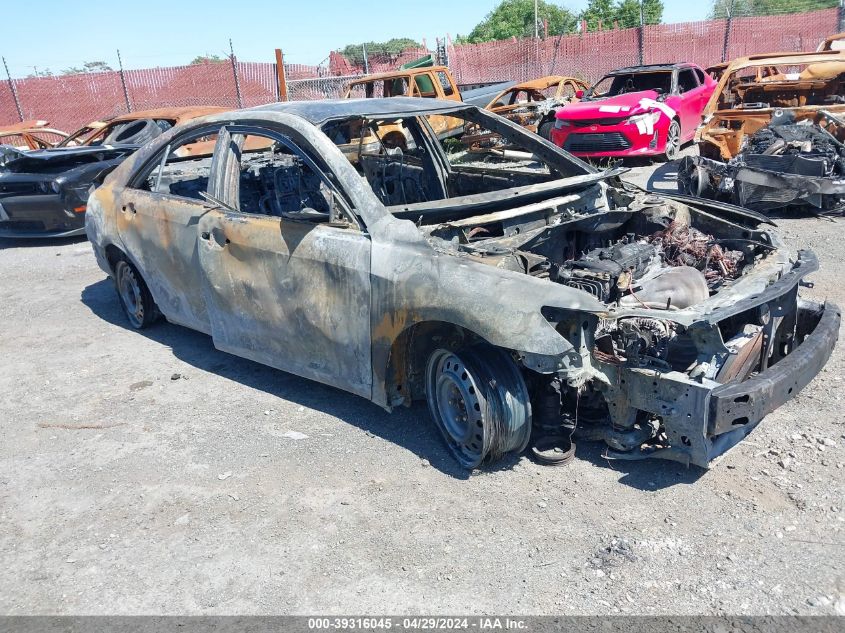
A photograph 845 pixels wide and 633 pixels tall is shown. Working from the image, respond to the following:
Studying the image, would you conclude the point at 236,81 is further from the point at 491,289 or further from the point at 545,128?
the point at 491,289

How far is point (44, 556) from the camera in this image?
3178mm

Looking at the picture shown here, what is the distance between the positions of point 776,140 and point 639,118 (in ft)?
9.88

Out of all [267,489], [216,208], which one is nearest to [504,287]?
[267,489]

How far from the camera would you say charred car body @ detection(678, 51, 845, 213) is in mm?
7504

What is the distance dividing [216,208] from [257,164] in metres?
1.19

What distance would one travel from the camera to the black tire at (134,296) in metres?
5.65

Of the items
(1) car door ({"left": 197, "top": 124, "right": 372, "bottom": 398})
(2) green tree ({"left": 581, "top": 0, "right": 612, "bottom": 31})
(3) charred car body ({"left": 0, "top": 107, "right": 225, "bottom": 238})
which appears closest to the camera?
(1) car door ({"left": 197, "top": 124, "right": 372, "bottom": 398})

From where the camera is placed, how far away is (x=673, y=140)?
11477mm

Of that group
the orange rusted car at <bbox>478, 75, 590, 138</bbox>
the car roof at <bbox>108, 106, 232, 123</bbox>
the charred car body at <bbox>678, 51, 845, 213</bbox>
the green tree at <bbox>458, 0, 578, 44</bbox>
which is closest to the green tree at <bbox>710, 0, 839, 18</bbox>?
the green tree at <bbox>458, 0, 578, 44</bbox>

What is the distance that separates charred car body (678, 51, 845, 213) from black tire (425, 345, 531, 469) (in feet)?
Result: 18.2

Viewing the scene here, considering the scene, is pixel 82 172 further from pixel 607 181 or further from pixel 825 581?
pixel 825 581

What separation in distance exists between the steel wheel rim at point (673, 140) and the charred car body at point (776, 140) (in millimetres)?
1277

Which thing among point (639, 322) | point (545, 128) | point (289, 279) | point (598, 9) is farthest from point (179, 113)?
point (598, 9)

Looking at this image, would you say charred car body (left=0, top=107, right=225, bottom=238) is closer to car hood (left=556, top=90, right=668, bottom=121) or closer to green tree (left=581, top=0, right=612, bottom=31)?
car hood (left=556, top=90, right=668, bottom=121)
